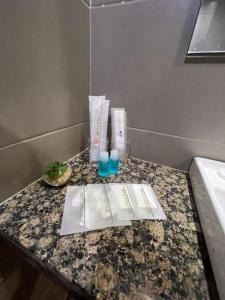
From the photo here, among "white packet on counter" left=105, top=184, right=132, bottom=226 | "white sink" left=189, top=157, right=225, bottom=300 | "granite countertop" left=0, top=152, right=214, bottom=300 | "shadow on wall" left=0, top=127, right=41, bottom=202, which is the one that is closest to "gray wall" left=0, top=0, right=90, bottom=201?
"shadow on wall" left=0, top=127, right=41, bottom=202

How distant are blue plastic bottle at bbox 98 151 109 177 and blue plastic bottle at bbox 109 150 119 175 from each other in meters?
0.02

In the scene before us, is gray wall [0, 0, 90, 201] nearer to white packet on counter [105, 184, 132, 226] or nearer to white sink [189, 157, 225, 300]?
white packet on counter [105, 184, 132, 226]

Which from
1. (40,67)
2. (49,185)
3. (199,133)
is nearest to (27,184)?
(49,185)

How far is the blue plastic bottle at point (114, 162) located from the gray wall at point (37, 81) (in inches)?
7.2

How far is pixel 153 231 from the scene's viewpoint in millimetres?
349

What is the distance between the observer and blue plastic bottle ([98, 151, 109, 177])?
53cm

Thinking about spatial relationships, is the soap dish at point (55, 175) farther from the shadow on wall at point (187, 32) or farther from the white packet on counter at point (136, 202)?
the shadow on wall at point (187, 32)

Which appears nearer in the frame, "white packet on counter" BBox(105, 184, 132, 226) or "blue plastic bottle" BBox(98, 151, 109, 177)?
"white packet on counter" BBox(105, 184, 132, 226)

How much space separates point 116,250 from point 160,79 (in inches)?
21.1

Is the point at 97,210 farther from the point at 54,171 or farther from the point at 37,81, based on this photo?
the point at 37,81

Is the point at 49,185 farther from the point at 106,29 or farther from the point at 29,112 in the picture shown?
the point at 106,29

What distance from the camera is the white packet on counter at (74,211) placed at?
34 cm

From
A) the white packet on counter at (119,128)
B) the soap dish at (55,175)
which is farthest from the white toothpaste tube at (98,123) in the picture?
the soap dish at (55,175)

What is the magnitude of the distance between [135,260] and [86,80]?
0.62 m
